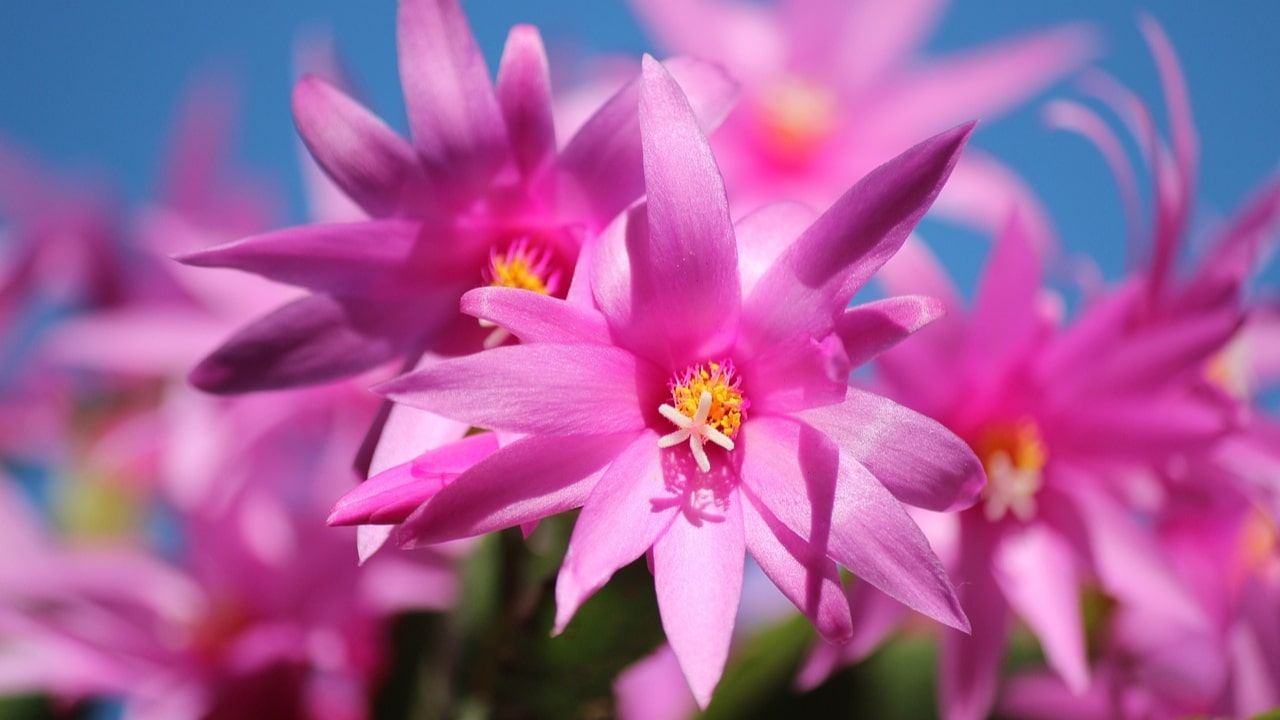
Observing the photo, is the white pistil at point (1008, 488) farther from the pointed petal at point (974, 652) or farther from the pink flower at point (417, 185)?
the pink flower at point (417, 185)

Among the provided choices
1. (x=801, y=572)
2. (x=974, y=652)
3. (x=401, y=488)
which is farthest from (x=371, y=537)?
(x=974, y=652)

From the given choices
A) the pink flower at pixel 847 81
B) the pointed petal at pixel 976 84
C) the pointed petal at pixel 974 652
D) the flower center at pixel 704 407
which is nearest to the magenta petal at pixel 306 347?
the flower center at pixel 704 407

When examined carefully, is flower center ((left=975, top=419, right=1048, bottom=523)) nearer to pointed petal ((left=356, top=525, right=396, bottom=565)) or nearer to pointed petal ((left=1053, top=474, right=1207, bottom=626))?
pointed petal ((left=1053, top=474, right=1207, bottom=626))

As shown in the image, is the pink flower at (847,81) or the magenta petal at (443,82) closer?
the magenta petal at (443,82)

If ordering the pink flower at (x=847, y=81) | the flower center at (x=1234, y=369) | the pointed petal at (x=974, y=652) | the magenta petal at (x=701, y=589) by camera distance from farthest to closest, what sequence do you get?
the pink flower at (x=847, y=81) < the flower center at (x=1234, y=369) < the pointed petal at (x=974, y=652) < the magenta petal at (x=701, y=589)

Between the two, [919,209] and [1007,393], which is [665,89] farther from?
[1007,393]

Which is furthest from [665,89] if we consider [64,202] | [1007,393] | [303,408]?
[64,202]
